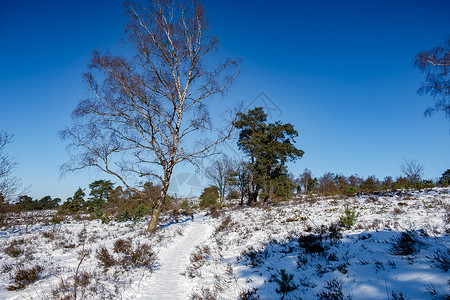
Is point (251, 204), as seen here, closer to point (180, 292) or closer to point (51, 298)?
point (180, 292)

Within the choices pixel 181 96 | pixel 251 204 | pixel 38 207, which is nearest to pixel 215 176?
pixel 251 204

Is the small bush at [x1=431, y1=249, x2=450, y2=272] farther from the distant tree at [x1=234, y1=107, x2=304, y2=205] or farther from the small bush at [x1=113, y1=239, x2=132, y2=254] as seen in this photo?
the distant tree at [x1=234, y1=107, x2=304, y2=205]

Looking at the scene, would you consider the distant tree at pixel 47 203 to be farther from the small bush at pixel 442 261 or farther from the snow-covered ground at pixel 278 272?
the small bush at pixel 442 261

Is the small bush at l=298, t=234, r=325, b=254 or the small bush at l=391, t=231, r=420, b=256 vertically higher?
the small bush at l=391, t=231, r=420, b=256

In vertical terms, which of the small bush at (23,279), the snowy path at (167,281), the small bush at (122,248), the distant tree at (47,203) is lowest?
the distant tree at (47,203)

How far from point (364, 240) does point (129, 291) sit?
5.69 meters

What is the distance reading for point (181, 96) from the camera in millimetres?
11297

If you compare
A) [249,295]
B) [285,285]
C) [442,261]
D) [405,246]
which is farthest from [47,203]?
[442,261]

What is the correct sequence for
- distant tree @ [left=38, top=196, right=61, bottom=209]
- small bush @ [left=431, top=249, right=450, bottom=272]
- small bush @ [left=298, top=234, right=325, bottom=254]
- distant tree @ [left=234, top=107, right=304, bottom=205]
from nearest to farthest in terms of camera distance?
small bush @ [left=431, top=249, right=450, bottom=272]
small bush @ [left=298, top=234, right=325, bottom=254]
distant tree @ [left=234, top=107, right=304, bottom=205]
distant tree @ [left=38, top=196, right=61, bottom=209]

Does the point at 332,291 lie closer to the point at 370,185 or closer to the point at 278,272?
the point at 278,272

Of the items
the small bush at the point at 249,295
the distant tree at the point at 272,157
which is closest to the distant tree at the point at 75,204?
the distant tree at the point at 272,157

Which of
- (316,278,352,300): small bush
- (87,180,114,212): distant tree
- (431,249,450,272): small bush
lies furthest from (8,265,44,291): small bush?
(87,180,114,212): distant tree

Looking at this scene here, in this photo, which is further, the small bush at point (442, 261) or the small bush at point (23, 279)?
the small bush at point (23, 279)

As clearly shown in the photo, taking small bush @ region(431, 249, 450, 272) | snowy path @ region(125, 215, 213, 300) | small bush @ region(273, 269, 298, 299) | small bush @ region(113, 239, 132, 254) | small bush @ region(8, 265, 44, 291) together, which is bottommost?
snowy path @ region(125, 215, 213, 300)
